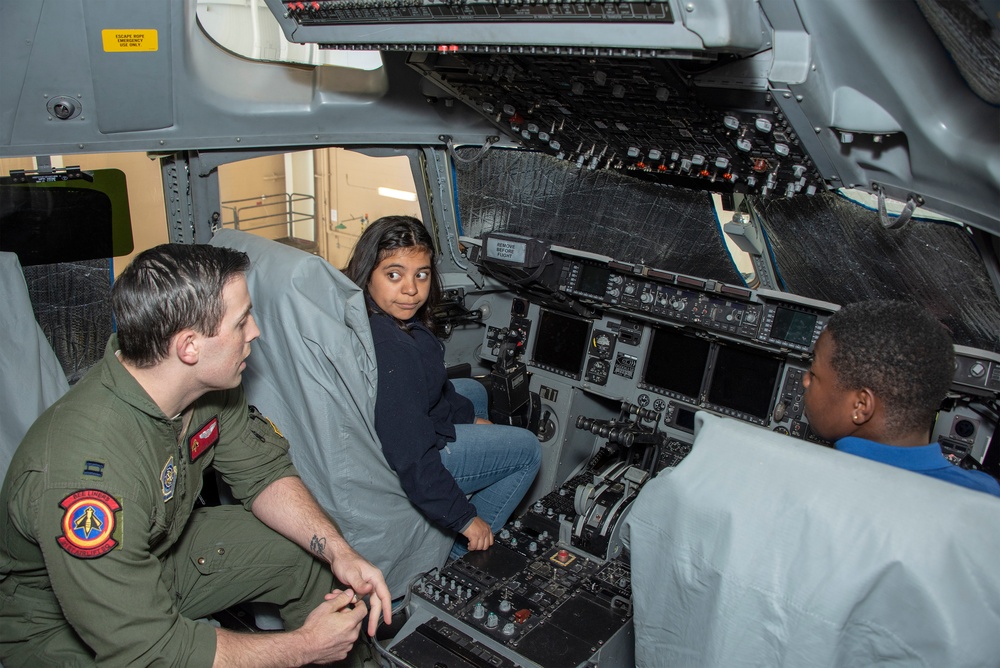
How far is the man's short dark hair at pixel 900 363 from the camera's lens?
63.4 inches

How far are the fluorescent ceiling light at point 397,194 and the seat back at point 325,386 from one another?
4.09 meters

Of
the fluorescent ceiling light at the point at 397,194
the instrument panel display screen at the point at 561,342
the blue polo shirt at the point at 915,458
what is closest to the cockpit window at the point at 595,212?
the instrument panel display screen at the point at 561,342

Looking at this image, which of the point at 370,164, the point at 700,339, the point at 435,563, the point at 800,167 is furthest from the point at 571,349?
the point at 370,164

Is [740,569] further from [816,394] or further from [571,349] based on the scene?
[571,349]

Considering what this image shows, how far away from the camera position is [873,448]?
158cm

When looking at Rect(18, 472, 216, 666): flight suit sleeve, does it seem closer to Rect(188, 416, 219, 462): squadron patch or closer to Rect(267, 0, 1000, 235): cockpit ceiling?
Rect(188, 416, 219, 462): squadron patch

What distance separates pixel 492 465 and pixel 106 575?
5.06 feet

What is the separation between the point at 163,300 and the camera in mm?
1805

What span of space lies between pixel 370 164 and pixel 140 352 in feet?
17.0

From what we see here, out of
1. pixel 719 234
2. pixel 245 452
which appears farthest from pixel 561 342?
pixel 245 452

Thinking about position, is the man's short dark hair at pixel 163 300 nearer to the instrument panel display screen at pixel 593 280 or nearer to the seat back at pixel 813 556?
the seat back at pixel 813 556

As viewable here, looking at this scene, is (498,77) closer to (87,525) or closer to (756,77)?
(756,77)

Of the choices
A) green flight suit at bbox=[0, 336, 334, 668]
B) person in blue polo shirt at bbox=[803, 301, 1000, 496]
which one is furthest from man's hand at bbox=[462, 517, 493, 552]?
person in blue polo shirt at bbox=[803, 301, 1000, 496]

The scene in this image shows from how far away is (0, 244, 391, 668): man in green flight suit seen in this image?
166 centimetres
